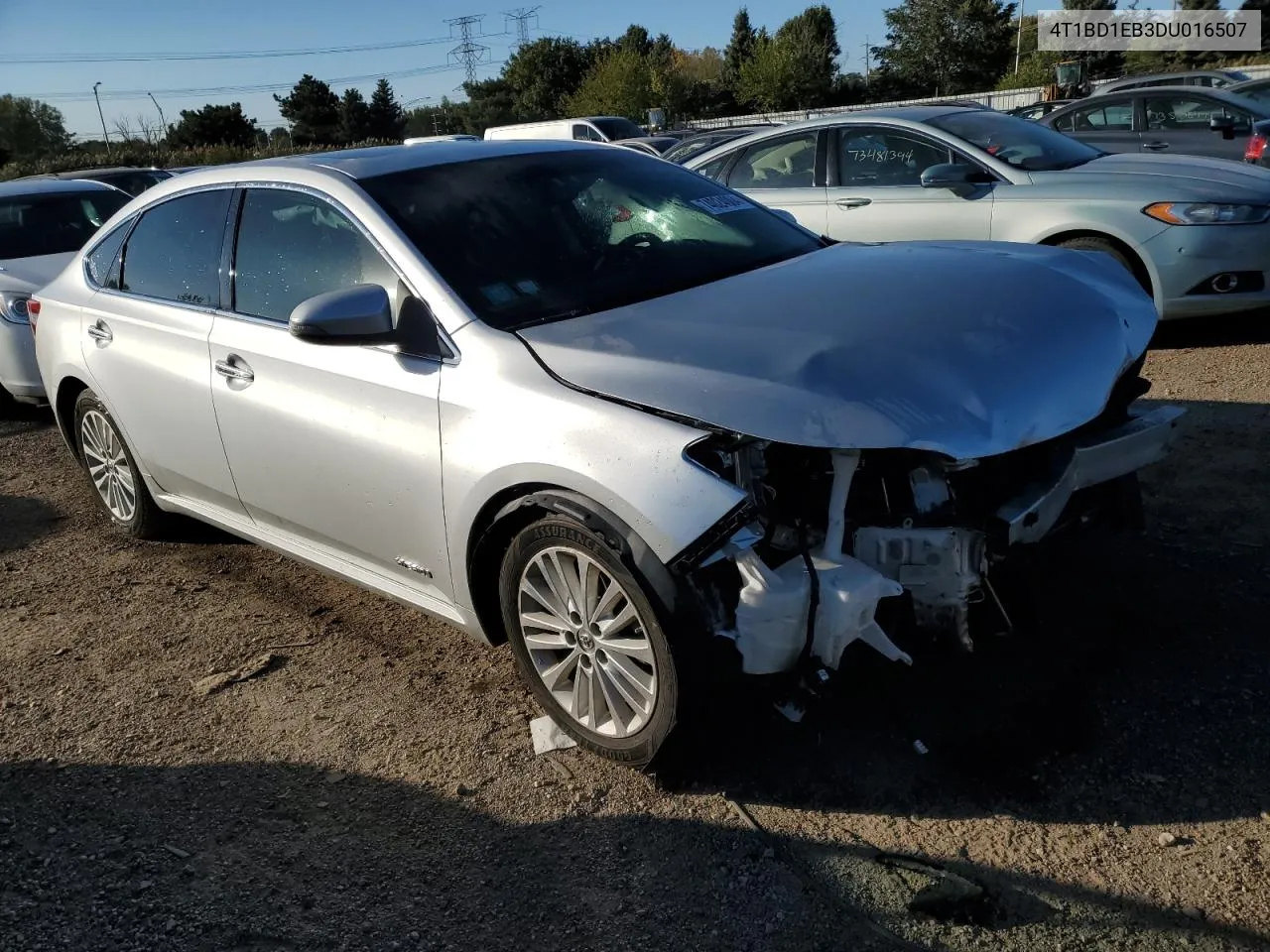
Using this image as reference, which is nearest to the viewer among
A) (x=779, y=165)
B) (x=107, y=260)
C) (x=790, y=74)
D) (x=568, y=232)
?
(x=568, y=232)

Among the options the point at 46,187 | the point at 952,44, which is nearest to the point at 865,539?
the point at 46,187

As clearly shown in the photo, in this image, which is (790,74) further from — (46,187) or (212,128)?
(46,187)

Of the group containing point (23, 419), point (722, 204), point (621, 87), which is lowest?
point (23, 419)

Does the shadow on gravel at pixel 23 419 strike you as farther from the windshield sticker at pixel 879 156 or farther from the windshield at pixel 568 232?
the windshield sticker at pixel 879 156

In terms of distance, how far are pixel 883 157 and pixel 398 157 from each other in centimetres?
456

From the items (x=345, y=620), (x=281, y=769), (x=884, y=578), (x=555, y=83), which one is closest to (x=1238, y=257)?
(x=884, y=578)

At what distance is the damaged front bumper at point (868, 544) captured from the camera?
2.64m

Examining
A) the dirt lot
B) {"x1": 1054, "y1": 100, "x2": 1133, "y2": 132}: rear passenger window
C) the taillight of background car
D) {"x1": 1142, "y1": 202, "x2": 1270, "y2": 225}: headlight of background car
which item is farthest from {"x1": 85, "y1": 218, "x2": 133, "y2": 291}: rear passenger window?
{"x1": 1054, "y1": 100, "x2": 1133, "y2": 132}: rear passenger window

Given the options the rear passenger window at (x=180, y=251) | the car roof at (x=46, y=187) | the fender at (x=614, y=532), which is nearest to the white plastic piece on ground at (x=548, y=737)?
the fender at (x=614, y=532)

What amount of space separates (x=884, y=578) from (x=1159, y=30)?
58998 mm

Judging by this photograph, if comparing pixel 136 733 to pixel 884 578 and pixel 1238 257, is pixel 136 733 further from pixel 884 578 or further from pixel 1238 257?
pixel 1238 257

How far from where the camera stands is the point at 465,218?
140 inches

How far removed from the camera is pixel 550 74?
72062 millimetres

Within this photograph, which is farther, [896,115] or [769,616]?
[896,115]
